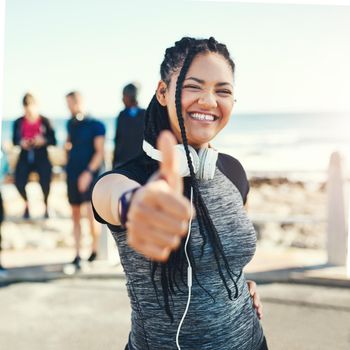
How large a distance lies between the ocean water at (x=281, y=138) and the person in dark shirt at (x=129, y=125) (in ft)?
61.3

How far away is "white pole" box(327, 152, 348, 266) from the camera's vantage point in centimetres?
473

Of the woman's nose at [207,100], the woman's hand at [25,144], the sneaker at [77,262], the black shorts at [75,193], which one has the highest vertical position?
the woman's nose at [207,100]

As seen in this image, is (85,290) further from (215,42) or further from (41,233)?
(41,233)

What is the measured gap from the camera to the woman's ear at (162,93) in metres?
1.45

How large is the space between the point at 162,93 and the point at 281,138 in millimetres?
35656

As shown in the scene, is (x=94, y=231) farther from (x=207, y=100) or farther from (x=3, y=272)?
(x=207, y=100)

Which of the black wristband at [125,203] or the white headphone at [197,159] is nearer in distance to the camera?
the black wristband at [125,203]

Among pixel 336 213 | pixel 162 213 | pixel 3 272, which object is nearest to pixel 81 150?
pixel 3 272

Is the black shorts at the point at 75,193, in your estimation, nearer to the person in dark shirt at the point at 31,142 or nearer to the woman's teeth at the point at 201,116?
the person in dark shirt at the point at 31,142

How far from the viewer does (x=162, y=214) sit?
754 millimetres

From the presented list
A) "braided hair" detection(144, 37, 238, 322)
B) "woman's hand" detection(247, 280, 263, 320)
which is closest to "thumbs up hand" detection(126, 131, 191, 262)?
"braided hair" detection(144, 37, 238, 322)

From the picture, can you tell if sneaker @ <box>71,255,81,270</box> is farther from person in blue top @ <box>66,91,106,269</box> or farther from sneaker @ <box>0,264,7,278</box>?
sneaker @ <box>0,264,7,278</box>

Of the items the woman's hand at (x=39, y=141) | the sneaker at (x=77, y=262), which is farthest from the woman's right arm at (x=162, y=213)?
the woman's hand at (x=39, y=141)

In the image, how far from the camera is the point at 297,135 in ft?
123
